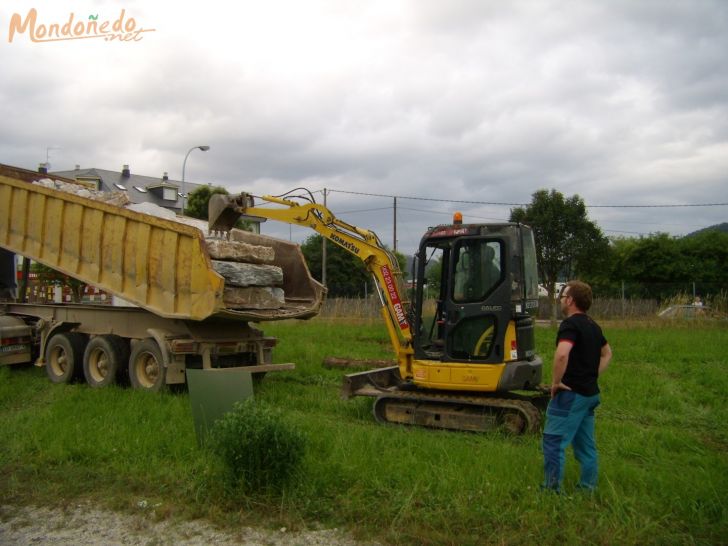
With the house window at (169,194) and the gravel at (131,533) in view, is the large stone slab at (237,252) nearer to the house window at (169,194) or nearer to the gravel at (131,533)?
the gravel at (131,533)

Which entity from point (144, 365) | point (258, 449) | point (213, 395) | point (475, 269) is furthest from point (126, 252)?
point (258, 449)

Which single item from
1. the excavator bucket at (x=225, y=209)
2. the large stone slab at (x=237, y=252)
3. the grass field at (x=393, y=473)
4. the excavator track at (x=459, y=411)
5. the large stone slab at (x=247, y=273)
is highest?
the excavator bucket at (x=225, y=209)

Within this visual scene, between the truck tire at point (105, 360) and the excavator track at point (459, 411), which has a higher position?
the truck tire at point (105, 360)

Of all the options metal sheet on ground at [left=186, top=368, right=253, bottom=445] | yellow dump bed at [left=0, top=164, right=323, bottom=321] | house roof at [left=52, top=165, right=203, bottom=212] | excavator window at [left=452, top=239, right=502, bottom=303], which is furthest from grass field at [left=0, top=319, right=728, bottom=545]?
house roof at [left=52, top=165, right=203, bottom=212]

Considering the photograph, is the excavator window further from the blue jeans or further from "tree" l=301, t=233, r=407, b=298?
"tree" l=301, t=233, r=407, b=298

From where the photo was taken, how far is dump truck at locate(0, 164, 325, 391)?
943cm

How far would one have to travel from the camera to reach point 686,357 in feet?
46.5

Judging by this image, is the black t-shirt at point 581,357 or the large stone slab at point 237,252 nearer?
the black t-shirt at point 581,357

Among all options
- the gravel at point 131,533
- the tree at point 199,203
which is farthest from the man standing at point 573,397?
the tree at point 199,203

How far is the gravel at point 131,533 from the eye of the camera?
4680 mm

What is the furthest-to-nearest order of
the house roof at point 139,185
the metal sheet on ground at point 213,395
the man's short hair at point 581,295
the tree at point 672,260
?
the house roof at point 139,185
the tree at point 672,260
the metal sheet on ground at point 213,395
the man's short hair at point 581,295

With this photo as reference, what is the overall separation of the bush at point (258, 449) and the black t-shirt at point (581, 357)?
2183mm

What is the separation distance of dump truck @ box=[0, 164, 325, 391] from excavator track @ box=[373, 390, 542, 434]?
2.55m

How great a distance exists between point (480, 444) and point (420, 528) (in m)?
2.35
